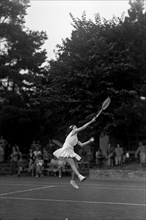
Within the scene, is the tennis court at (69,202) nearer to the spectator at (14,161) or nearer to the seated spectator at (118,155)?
the seated spectator at (118,155)

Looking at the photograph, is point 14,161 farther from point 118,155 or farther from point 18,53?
point 18,53

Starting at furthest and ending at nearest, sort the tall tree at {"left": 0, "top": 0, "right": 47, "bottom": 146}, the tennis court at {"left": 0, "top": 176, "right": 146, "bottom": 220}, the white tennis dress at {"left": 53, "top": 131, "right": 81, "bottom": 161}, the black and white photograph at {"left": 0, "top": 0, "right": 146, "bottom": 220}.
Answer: the tall tree at {"left": 0, "top": 0, "right": 47, "bottom": 146}, the black and white photograph at {"left": 0, "top": 0, "right": 146, "bottom": 220}, the tennis court at {"left": 0, "top": 176, "right": 146, "bottom": 220}, the white tennis dress at {"left": 53, "top": 131, "right": 81, "bottom": 161}

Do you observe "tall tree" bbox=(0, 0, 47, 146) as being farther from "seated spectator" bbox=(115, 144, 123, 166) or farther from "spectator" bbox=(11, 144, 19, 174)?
"seated spectator" bbox=(115, 144, 123, 166)

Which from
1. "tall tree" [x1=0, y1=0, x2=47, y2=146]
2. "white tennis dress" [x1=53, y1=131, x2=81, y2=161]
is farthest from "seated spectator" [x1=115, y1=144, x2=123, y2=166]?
"white tennis dress" [x1=53, y1=131, x2=81, y2=161]

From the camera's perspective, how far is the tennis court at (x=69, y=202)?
16.8m

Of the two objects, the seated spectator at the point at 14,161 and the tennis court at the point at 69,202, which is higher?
the seated spectator at the point at 14,161

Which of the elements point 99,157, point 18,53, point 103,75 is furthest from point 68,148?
point 18,53

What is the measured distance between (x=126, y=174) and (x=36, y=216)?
53.6 feet

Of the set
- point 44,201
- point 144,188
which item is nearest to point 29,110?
point 144,188

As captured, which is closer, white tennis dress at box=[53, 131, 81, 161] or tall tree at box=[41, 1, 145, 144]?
white tennis dress at box=[53, 131, 81, 161]

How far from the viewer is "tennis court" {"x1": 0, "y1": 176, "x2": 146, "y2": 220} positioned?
16828 millimetres

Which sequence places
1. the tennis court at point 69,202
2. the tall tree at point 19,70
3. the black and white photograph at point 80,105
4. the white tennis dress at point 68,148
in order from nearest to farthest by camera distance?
1. the white tennis dress at point 68,148
2. the tennis court at point 69,202
3. the black and white photograph at point 80,105
4. the tall tree at point 19,70

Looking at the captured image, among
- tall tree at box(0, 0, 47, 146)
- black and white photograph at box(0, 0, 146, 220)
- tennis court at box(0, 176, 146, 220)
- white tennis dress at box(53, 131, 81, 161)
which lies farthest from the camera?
tall tree at box(0, 0, 47, 146)

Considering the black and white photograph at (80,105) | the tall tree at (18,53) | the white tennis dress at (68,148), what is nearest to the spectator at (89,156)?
the black and white photograph at (80,105)
